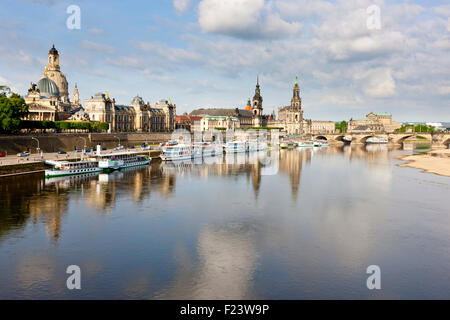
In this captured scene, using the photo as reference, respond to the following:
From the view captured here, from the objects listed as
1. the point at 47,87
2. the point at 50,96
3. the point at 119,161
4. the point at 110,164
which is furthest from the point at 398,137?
the point at 47,87

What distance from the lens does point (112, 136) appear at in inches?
4395

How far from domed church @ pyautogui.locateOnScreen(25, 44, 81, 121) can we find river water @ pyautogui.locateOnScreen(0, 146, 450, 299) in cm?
6853

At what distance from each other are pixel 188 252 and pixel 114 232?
818 cm

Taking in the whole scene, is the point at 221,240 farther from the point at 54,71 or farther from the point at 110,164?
the point at 54,71

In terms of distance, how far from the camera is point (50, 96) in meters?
135

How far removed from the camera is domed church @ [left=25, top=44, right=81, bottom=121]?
389 ft

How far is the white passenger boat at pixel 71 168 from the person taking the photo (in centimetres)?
6016

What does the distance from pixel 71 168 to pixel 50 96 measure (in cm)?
8280

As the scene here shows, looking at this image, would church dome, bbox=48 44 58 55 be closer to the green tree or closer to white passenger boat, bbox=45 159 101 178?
the green tree

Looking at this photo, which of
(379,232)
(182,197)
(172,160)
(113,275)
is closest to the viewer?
(113,275)

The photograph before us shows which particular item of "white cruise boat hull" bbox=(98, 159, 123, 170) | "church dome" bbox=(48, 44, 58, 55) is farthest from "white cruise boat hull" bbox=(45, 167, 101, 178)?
"church dome" bbox=(48, 44, 58, 55)

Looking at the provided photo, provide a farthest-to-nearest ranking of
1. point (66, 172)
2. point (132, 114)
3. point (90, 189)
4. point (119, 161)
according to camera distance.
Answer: point (132, 114), point (119, 161), point (66, 172), point (90, 189)
